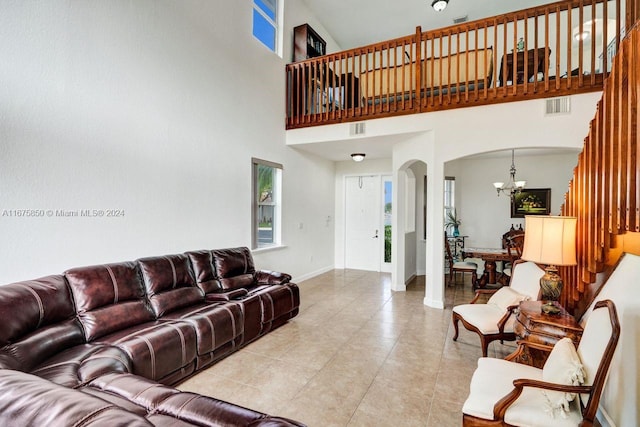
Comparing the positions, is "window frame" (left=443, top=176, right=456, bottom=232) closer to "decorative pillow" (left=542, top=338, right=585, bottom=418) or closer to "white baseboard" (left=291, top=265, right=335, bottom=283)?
"white baseboard" (left=291, top=265, right=335, bottom=283)

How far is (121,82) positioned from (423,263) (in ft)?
20.7

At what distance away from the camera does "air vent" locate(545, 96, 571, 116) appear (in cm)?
385

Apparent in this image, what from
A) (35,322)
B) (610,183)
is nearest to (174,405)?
(35,322)

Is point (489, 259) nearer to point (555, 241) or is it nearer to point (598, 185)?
point (555, 241)

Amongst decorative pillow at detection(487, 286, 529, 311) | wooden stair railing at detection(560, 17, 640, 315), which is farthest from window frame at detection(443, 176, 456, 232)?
wooden stair railing at detection(560, 17, 640, 315)

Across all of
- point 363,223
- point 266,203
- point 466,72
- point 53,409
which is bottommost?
point 53,409

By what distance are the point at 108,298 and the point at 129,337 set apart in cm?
51

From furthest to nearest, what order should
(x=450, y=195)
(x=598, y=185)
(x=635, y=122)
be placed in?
(x=450, y=195)
(x=598, y=185)
(x=635, y=122)

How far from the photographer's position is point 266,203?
17.7ft

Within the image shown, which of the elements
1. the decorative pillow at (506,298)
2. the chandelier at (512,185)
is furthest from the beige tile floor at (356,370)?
the chandelier at (512,185)

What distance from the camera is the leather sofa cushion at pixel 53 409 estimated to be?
2.57ft

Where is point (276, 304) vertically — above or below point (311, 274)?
above

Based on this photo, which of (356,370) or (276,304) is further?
(276,304)

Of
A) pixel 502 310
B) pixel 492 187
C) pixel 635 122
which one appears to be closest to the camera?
pixel 635 122
